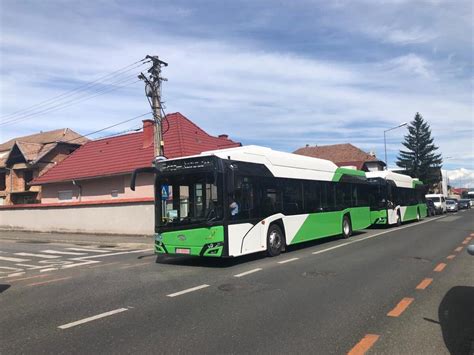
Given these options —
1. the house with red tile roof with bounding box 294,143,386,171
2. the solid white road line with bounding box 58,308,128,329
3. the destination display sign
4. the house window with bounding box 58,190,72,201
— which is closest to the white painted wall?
the house window with bounding box 58,190,72,201

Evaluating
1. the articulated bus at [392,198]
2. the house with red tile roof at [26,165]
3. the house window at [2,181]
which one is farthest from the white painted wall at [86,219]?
the house window at [2,181]

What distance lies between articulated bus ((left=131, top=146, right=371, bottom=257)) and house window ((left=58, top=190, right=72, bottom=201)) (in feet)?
70.8

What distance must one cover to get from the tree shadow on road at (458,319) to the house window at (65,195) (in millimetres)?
28670

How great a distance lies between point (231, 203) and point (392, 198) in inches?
673

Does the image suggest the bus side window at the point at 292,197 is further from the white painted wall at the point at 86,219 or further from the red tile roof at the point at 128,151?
the red tile roof at the point at 128,151

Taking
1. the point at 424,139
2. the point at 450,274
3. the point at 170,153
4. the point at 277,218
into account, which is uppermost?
the point at 424,139

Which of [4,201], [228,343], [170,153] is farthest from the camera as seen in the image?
[4,201]

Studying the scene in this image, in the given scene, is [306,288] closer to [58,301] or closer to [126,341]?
[126,341]

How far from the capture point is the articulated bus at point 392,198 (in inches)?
926

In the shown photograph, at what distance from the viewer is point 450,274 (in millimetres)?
9180

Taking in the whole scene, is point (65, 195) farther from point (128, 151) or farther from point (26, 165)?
point (26, 165)

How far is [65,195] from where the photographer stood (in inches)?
1259

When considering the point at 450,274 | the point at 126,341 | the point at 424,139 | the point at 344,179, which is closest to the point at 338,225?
the point at 344,179

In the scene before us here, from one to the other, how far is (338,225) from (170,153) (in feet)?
41.4
